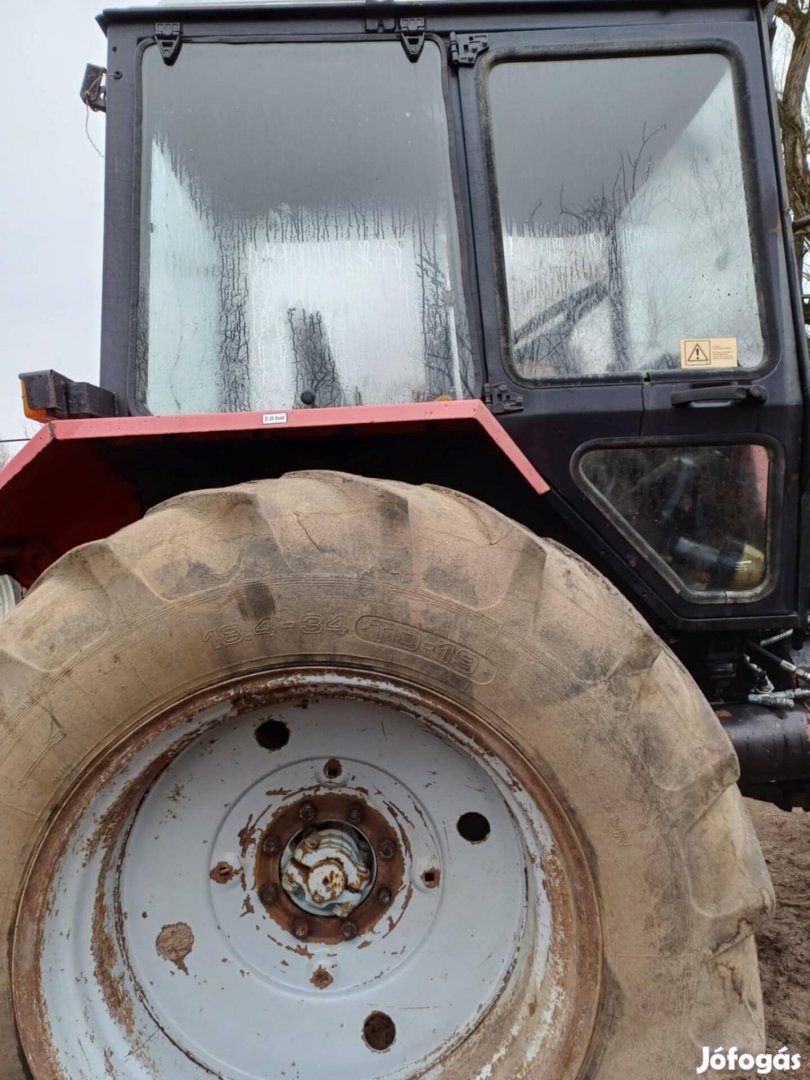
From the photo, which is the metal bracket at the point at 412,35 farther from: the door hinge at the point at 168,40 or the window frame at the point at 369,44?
the door hinge at the point at 168,40

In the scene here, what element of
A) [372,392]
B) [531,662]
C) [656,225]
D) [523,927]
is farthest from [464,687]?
[656,225]

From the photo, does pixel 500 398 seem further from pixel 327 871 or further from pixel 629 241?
pixel 327 871

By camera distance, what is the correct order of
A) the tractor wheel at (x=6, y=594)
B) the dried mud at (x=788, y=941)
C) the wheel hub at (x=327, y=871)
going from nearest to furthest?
the wheel hub at (x=327, y=871) → the dried mud at (x=788, y=941) → the tractor wheel at (x=6, y=594)

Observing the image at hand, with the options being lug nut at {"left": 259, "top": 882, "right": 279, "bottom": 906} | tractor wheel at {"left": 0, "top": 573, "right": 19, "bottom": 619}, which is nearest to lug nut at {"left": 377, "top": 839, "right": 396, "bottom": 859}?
lug nut at {"left": 259, "top": 882, "right": 279, "bottom": 906}

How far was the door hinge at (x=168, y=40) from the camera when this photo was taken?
1.67 metres

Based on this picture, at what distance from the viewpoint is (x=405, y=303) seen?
167 centimetres

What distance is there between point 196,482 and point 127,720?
27.1 inches

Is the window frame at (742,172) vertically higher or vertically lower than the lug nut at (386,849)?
higher

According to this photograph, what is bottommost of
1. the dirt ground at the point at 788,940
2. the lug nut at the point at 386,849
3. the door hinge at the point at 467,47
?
the dirt ground at the point at 788,940

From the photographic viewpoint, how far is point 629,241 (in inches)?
67.6

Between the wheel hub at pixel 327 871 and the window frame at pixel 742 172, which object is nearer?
the wheel hub at pixel 327 871

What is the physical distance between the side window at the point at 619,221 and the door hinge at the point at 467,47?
0.06 meters

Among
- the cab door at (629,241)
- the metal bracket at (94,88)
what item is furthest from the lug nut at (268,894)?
the metal bracket at (94,88)

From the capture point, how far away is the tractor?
1.22 m
